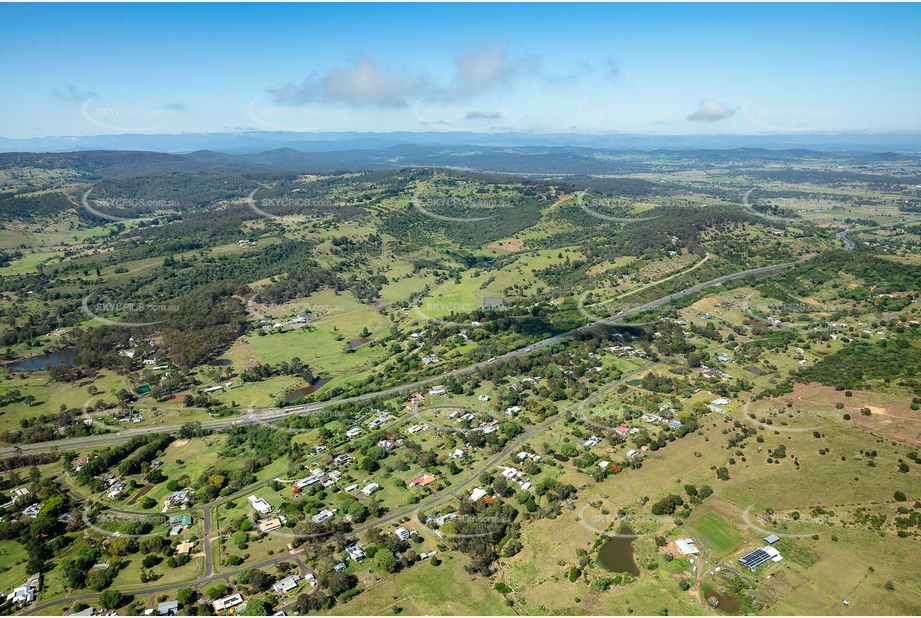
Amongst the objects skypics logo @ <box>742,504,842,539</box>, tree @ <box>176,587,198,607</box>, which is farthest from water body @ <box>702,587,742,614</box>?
tree @ <box>176,587,198,607</box>

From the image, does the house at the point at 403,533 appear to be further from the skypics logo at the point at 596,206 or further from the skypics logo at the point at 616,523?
the skypics logo at the point at 596,206

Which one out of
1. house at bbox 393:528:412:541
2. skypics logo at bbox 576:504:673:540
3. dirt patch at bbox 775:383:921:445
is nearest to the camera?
skypics logo at bbox 576:504:673:540

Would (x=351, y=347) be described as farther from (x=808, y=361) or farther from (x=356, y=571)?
(x=808, y=361)

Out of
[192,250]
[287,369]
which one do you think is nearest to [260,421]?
[287,369]

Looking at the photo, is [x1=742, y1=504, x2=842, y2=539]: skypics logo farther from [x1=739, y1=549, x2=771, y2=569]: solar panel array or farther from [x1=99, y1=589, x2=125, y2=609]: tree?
[x1=99, y1=589, x2=125, y2=609]: tree

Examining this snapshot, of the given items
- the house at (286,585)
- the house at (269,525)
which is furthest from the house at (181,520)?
the house at (286,585)

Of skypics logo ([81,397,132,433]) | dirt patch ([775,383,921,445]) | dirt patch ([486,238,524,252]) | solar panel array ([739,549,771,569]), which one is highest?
dirt patch ([486,238,524,252])

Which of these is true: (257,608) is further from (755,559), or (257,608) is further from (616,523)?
(755,559)
